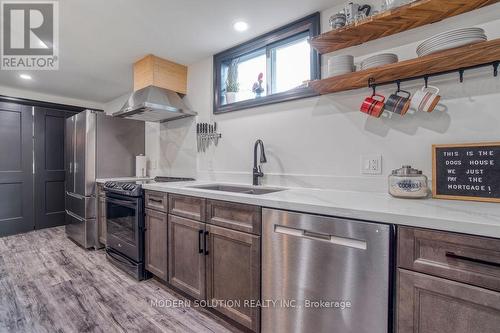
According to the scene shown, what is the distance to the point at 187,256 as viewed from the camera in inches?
75.8

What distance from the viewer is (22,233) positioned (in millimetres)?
3916

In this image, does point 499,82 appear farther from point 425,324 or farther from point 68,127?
point 68,127

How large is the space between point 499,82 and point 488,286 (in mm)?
1097

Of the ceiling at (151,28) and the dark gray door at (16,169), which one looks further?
the dark gray door at (16,169)

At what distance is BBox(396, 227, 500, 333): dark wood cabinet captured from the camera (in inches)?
32.4

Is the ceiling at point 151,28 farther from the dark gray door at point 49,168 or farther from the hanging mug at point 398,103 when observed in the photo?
the dark gray door at point 49,168

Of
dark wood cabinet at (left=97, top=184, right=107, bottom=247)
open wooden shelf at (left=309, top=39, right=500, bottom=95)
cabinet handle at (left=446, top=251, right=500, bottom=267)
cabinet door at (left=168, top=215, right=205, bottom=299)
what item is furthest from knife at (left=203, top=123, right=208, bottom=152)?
cabinet handle at (left=446, top=251, right=500, bottom=267)

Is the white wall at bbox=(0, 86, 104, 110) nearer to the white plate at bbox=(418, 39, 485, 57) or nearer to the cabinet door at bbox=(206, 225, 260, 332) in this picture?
the cabinet door at bbox=(206, 225, 260, 332)

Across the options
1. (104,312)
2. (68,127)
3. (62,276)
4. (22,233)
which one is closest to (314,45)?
(104,312)

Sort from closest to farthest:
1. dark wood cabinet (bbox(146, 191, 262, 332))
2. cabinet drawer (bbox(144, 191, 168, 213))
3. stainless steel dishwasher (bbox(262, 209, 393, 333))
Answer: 1. stainless steel dishwasher (bbox(262, 209, 393, 333))
2. dark wood cabinet (bbox(146, 191, 262, 332))
3. cabinet drawer (bbox(144, 191, 168, 213))

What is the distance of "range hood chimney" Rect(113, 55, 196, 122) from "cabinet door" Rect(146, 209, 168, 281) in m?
1.14

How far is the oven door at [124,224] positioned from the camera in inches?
92.3

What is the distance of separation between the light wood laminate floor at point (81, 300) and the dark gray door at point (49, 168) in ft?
4.16
